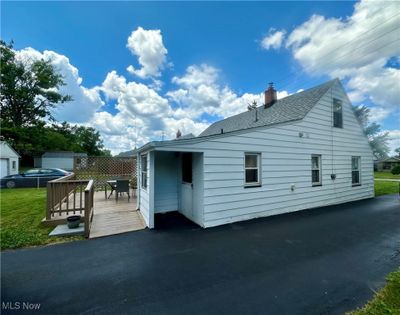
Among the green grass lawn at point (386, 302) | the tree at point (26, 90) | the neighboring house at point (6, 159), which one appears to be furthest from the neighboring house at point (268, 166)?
the tree at point (26, 90)

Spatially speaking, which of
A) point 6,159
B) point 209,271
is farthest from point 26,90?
point 209,271

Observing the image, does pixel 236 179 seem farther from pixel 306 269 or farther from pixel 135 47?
pixel 135 47

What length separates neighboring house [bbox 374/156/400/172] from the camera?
41188mm

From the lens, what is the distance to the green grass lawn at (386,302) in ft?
7.99

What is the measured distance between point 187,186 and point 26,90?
27752 mm

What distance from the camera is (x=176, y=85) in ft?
49.2

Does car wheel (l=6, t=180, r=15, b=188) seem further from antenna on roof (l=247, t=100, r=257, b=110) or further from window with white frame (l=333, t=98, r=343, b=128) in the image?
antenna on roof (l=247, t=100, r=257, b=110)

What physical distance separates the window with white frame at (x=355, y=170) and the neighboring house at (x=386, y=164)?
41980mm

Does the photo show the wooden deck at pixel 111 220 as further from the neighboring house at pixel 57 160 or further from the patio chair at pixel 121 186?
the neighboring house at pixel 57 160

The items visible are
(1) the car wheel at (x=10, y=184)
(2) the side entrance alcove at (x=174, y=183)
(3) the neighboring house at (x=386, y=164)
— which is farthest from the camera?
(3) the neighboring house at (x=386, y=164)

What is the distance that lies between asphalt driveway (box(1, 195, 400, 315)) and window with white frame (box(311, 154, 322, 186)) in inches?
119

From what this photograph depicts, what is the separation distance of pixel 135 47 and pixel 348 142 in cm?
1208

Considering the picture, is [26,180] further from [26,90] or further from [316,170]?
[316,170]

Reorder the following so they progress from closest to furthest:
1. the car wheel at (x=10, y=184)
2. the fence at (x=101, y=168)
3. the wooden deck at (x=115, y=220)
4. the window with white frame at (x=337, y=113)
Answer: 1. the wooden deck at (x=115, y=220)
2. the window with white frame at (x=337, y=113)
3. the fence at (x=101, y=168)
4. the car wheel at (x=10, y=184)
